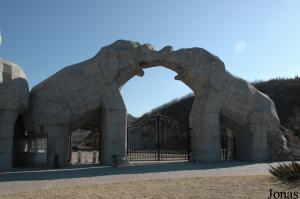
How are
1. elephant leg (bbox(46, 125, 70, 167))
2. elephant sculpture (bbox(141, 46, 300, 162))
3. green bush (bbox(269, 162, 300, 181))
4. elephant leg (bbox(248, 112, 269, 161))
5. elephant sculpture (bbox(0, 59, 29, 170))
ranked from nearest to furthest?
green bush (bbox(269, 162, 300, 181)) → elephant sculpture (bbox(0, 59, 29, 170)) → elephant leg (bbox(46, 125, 70, 167)) → elephant sculpture (bbox(141, 46, 300, 162)) → elephant leg (bbox(248, 112, 269, 161))

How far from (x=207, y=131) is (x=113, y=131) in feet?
16.9

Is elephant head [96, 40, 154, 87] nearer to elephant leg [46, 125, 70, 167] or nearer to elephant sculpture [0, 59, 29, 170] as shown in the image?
elephant leg [46, 125, 70, 167]

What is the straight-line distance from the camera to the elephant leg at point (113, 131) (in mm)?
19141

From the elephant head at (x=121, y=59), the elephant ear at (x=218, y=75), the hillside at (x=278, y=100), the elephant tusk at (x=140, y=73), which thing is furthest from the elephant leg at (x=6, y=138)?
the hillside at (x=278, y=100)

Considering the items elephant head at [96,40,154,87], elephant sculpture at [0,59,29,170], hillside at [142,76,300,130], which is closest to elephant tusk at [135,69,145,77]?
elephant head at [96,40,154,87]

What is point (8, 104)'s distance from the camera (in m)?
16.6

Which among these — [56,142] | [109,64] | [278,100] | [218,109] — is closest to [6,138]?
[56,142]

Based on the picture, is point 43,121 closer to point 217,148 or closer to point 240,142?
point 217,148

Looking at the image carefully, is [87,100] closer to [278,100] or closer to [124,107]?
[124,107]

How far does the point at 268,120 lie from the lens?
22.1 metres

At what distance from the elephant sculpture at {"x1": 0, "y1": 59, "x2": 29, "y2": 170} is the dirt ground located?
23.4 ft

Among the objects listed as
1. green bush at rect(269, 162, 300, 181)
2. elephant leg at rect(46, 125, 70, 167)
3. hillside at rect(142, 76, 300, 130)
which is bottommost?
green bush at rect(269, 162, 300, 181)

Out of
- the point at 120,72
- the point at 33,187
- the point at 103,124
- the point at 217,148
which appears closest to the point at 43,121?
the point at 103,124

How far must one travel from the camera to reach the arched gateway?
1862cm
